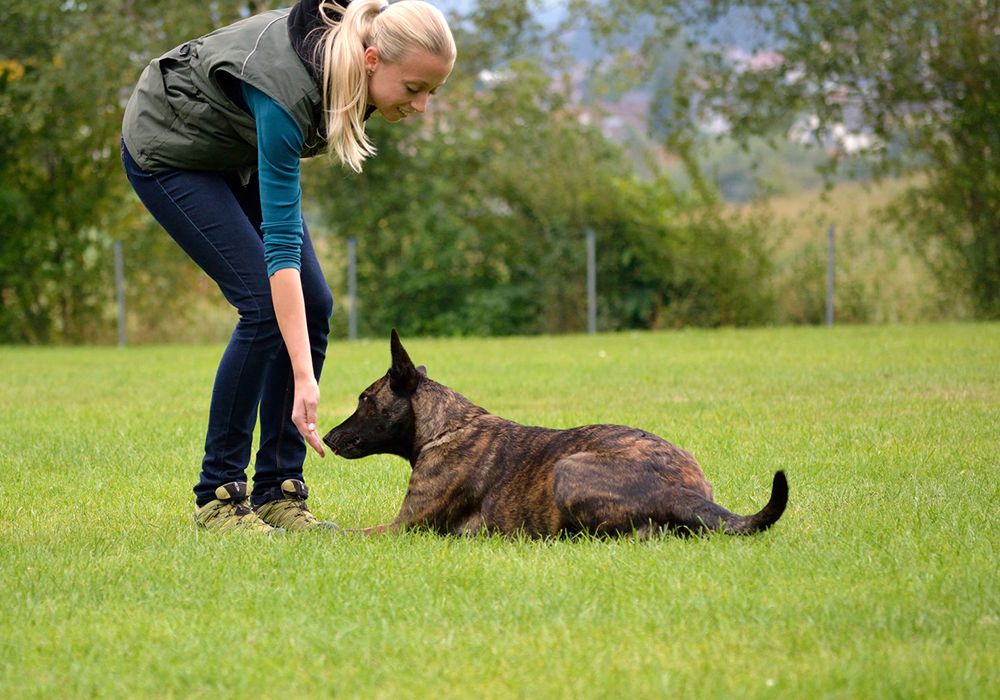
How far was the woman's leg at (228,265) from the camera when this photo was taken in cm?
477

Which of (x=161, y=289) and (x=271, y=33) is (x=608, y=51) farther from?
(x=271, y=33)

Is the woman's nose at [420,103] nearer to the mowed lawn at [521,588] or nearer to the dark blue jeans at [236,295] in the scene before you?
the dark blue jeans at [236,295]

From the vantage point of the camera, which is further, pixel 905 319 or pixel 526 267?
pixel 526 267

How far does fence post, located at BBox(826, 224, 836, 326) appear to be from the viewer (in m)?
19.2

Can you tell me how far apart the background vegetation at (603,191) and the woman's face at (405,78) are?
50.3 feet

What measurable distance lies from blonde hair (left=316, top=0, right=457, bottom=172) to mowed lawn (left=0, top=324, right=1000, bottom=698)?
A: 1.47 metres

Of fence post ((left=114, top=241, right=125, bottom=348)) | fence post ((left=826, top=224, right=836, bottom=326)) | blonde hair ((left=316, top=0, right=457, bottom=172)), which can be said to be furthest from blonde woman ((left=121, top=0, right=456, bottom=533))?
fence post ((left=114, top=241, right=125, bottom=348))

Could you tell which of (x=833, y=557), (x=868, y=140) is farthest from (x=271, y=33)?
(x=868, y=140)

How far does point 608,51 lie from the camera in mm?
22625

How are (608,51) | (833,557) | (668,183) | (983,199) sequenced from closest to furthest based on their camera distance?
(833,557) → (983,199) → (668,183) → (608,51)

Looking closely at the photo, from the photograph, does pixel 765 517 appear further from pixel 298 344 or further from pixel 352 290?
pixel 352 290

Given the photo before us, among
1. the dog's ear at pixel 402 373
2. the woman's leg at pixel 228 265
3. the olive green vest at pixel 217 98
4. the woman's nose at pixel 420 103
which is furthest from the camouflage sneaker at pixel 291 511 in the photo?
the woman's nose at pixel 420 103

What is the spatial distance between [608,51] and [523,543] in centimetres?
1904

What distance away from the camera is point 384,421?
17.3 ft
